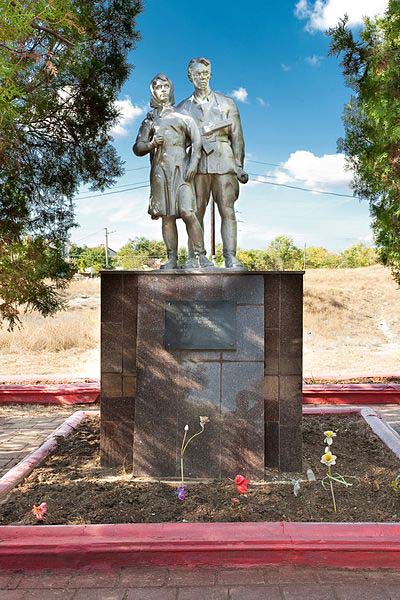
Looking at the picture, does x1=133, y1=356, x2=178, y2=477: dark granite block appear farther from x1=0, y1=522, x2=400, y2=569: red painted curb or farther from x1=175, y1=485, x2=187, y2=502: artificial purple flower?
x1=0, y1=522, x2=400, y2=569: red painted curb

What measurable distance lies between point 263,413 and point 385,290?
19.4 meters

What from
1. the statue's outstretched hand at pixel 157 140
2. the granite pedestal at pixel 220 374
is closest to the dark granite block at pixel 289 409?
the granite pedestal at pixel 220 374

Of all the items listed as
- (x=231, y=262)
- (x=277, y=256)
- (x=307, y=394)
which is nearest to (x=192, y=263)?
(x=231, y=262)

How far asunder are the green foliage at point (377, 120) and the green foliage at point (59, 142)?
2.90m

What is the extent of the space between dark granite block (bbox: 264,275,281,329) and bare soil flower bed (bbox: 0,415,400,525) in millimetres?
1080

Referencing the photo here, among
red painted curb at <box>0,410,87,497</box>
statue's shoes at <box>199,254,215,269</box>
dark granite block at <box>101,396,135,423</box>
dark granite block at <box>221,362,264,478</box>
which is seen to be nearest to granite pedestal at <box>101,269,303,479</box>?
dark granite block at <box>221,362,264,478</box>

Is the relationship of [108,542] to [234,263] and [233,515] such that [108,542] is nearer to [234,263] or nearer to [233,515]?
[233,515]

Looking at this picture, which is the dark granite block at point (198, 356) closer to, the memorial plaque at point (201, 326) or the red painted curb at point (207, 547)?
the memorial plaque at point (201, 326)

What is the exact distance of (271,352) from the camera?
171 inches

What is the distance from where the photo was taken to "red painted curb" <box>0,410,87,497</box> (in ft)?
13.0

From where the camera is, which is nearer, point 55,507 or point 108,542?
point 108,542

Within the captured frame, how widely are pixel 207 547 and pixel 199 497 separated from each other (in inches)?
28.7

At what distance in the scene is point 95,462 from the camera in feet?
15.1

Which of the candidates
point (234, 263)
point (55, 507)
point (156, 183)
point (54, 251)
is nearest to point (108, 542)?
point (55, 507)
